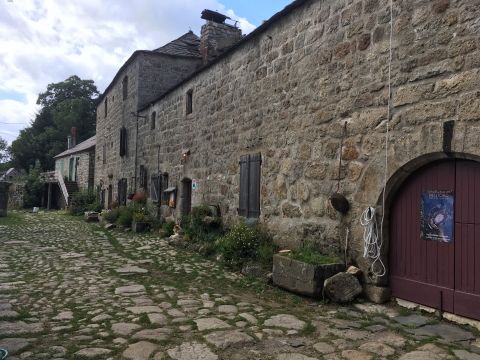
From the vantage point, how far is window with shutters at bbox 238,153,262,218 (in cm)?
752

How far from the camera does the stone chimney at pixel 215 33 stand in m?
13.7

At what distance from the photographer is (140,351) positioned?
334 cm

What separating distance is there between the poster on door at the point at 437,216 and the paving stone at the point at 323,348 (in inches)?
67.5

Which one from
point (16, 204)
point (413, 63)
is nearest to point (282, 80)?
point (413, 63)

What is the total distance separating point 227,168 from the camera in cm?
884

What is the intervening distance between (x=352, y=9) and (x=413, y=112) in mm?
1751

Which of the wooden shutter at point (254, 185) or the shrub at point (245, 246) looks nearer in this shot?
the shrub at point (245, 246)

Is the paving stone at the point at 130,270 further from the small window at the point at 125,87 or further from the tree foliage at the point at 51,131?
the tree foliage at the point at 51,131

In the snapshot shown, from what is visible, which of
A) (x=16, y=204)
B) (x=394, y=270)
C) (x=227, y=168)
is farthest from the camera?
(x=16, y=204)

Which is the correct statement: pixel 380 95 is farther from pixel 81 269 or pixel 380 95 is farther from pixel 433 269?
pixel 81 269

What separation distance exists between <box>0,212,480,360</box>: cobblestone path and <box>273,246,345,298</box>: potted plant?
14cm

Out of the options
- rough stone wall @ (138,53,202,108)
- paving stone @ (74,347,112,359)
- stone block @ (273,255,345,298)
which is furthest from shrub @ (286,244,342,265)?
rough stone wall @ (138,53,202,108)

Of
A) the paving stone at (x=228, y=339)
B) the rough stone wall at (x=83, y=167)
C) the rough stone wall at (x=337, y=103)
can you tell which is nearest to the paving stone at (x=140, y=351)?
the paving stone at (x=228, y=339)

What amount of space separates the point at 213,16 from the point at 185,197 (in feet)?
20.3
